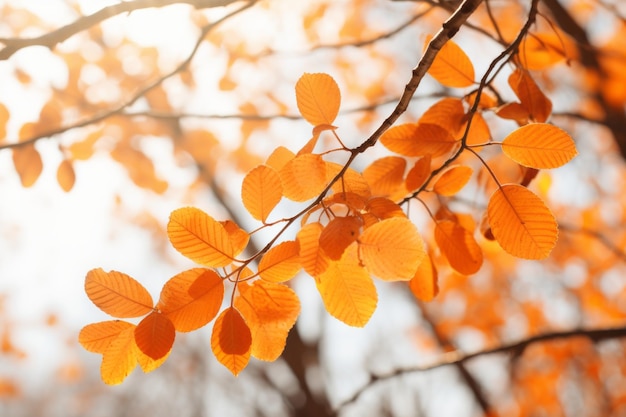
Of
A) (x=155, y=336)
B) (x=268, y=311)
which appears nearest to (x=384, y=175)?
(x=268, y=311)

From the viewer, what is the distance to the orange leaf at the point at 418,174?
710 mm

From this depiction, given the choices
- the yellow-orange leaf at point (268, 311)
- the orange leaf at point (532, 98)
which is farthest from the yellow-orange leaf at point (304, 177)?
the orange leaf at point (532, 98)

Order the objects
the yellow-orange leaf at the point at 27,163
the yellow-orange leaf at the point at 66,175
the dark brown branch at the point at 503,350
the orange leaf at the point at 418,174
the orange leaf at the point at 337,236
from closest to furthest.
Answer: the orange leaf at the point at 337,236 → the orange leaf at the point at 418,174 → the yellow-orange leaf at the point at 27,163 → the yellow-orange leaf at the point at 66,175 → the dark brown branch at the point at 503,350

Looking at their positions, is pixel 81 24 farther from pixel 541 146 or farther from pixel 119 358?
pixel 541 146

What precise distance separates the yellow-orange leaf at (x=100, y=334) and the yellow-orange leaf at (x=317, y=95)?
36 cm

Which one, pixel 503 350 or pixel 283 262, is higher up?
pixel 283 262

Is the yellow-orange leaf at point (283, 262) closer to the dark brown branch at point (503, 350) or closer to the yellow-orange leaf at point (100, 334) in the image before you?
the yellow-orange leaf at point (100, 334)

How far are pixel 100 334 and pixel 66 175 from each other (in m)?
0.75

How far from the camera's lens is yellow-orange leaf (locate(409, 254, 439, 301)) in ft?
2.50

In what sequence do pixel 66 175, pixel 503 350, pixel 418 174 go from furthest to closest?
1. pixel 503 350
2. pixel 66 175
3. pixel 418 174

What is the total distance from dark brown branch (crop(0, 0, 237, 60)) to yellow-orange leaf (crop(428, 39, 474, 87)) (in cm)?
36

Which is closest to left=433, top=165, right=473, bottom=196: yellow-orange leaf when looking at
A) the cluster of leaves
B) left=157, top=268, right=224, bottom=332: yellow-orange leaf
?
the cluster of leaves

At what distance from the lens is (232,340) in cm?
59

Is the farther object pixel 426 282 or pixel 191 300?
pixel 426 282
